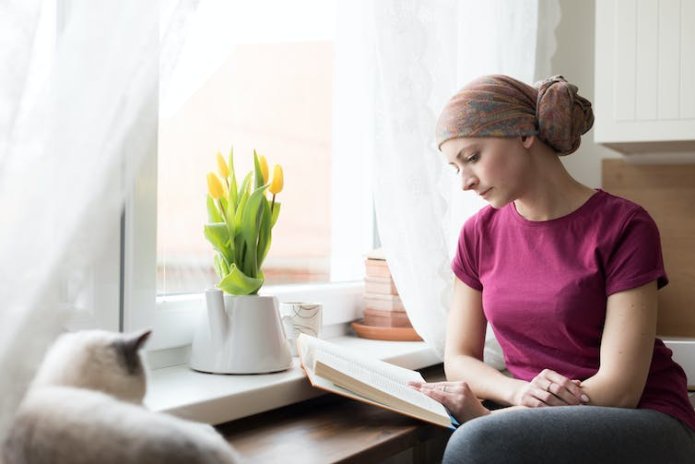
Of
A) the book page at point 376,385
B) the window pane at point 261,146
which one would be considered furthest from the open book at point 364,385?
the window pane at point 261,146

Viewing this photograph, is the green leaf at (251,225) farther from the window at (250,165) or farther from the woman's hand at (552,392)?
the woman's hand at (552,392)

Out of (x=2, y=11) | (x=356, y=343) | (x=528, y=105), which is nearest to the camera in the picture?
(x=2, y=11)

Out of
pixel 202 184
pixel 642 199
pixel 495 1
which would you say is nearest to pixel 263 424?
pixel 202 184

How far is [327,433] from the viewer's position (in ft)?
4.34

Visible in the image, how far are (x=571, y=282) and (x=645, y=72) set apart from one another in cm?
90

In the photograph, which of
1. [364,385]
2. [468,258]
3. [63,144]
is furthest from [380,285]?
A: [63,144]

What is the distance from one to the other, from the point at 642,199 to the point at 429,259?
1032 millimetres

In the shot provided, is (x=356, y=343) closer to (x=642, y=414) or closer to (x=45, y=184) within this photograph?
(x=642, y=414)

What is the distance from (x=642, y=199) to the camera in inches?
98.1

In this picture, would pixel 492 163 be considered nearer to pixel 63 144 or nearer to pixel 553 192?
pixel 553 192

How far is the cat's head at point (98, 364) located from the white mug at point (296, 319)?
2.68 ft

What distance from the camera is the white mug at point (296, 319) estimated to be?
64.2 inches

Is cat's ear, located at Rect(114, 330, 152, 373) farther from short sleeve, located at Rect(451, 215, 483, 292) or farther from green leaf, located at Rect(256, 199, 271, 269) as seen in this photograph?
short sleeve, located at Rect(451, 215, 483, 292)

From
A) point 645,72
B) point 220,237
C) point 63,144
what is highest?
point 645,72
